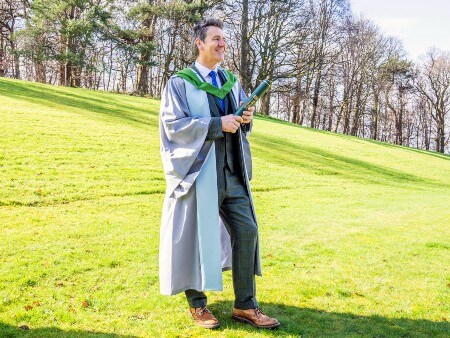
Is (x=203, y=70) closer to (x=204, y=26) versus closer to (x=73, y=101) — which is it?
(x=204, y=26)

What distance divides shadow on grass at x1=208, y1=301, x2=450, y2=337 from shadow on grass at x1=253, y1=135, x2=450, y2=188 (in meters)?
11.2

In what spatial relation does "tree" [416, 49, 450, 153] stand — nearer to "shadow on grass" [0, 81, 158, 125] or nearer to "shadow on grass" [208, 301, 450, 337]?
"shadow on grass" [0, 81, 158, 125]

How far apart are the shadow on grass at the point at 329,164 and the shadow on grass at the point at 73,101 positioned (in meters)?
4.99

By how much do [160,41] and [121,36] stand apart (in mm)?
3922

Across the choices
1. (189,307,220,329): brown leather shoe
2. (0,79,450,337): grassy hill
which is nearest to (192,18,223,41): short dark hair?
(189,307,220,329): brown leather shoe

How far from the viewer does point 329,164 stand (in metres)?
17.1

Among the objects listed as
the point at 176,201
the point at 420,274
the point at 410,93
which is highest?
the point at 410,93

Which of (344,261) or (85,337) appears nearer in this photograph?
(85,337)

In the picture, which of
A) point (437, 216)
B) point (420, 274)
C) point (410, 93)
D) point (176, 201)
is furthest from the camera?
point (410, 93)

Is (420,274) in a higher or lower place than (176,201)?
lower

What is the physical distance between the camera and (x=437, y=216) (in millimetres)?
9469

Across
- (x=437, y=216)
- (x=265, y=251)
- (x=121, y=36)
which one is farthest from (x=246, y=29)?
(x=265, y=251)

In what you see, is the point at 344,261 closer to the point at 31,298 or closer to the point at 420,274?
the point at 420,274

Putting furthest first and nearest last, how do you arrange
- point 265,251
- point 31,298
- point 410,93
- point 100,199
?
point 410,93
point 100,199
point 265,251
point 31,298
